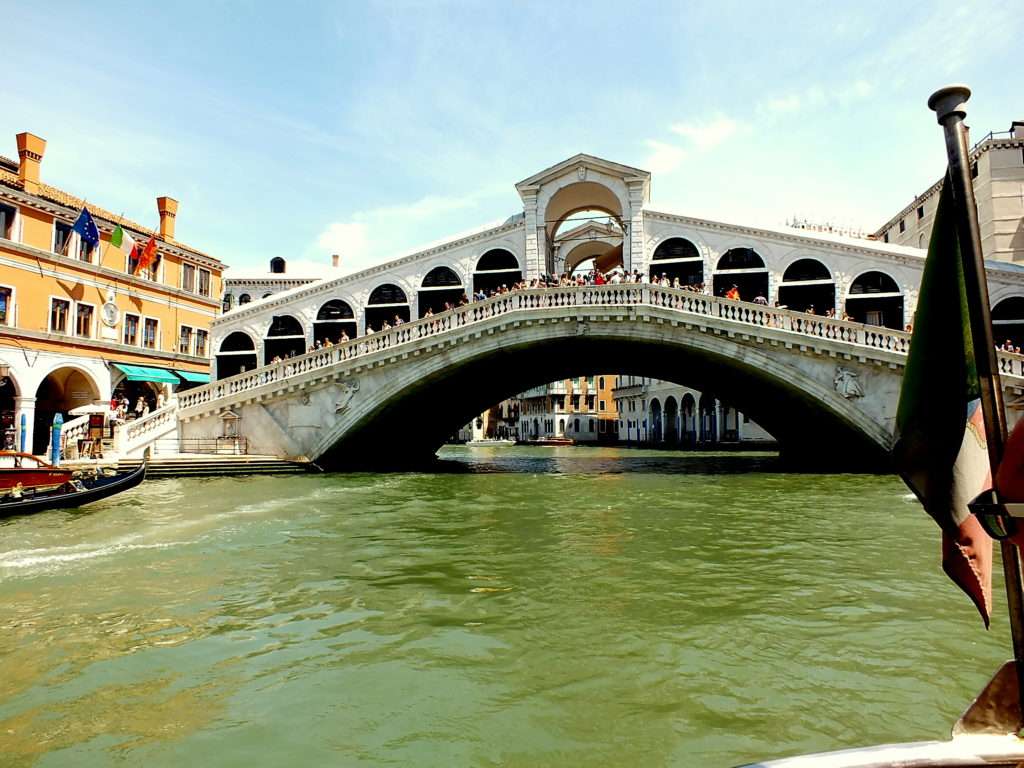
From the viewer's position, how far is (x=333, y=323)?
24.4m

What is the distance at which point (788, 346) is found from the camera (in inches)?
642

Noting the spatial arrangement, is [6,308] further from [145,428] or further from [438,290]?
[438,290]

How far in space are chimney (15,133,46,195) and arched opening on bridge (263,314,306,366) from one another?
27.4 feet

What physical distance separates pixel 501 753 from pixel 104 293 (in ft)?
72.3

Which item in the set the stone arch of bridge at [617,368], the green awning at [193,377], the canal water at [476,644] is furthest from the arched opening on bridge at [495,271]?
the canal water at [476,644]

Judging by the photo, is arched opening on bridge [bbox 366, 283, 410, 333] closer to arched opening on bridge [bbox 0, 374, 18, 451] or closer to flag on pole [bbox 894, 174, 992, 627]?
arched opening on bridge [bbox 0, 374, 18, 451]

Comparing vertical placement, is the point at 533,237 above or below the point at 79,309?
above

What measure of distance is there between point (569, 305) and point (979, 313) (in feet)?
50.8

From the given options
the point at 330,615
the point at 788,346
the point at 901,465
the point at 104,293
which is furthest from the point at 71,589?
the point at 104,293

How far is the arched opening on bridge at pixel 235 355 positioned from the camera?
81.5 ft

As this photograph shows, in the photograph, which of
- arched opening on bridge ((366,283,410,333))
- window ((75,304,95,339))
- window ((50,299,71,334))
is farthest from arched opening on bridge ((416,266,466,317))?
window ((50,299,71,334))

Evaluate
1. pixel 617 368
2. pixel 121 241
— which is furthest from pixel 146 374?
pixel 617 368

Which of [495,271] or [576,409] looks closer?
[495,271]

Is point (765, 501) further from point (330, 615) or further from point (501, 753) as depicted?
point (501, 753)
